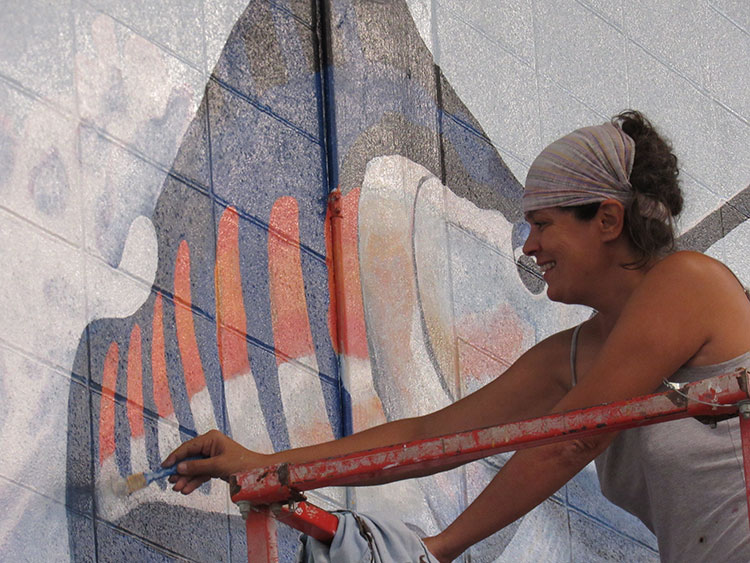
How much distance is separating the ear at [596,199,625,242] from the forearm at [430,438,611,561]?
0.44m

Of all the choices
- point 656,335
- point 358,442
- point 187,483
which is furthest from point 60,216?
point 656,335

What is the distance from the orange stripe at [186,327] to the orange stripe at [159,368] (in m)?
0.05

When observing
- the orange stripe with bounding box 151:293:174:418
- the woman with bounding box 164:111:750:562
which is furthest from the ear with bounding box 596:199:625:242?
the orange stripe with bounding box 151:293:174:418

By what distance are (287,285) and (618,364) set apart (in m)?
1.14

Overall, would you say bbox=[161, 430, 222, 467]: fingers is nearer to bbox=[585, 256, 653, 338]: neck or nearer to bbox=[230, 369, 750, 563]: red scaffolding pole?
bbox=[230, 369, 750, 563]: red scaffolding pole

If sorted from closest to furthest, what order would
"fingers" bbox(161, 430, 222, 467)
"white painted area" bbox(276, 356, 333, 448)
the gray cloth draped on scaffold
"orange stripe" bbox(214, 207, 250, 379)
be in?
the gray cloth draped on scaffold < "fingers" bbox(161, 430, 222, 467) < "orange stripe" bbox(214, 207, 250, 379) < "white painted area" bbox(276, 356, 333, 448)

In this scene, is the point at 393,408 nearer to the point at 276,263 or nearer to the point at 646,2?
the point at 276,263

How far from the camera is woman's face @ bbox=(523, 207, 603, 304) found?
2885mm

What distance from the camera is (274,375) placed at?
342 centimetres

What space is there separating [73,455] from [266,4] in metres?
1.32

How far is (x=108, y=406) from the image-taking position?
301 centimetres

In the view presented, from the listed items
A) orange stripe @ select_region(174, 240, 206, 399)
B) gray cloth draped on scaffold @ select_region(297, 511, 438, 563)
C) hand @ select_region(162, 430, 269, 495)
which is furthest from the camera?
orange stripe @ select_region(174, 240, 206, 399)

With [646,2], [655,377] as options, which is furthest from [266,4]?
[646,2]

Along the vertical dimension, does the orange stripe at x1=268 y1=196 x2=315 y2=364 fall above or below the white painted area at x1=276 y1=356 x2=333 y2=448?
above
